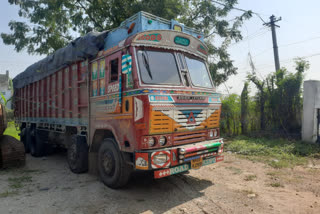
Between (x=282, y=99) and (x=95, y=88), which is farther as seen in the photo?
(x=282, y=99)

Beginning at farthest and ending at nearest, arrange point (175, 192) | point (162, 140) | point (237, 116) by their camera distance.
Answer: point (237, 116), point (175, 192), point (162, 140)

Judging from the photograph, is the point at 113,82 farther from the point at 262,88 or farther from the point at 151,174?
the point at 262,88

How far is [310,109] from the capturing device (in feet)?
26.4

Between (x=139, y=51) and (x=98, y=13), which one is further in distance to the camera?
(x=98, y=13)

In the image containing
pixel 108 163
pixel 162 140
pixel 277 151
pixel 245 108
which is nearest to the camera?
pixel 162 140

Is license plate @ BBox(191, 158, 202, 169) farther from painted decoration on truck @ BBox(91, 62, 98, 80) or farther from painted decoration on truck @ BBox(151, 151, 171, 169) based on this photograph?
painted decoration on truck @ BBox(91, 62, 98, 80)

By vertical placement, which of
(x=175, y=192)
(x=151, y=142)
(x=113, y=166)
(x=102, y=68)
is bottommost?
(x=175, y=192)

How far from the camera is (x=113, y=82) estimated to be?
4555mm

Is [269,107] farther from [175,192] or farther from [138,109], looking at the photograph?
[138,109]

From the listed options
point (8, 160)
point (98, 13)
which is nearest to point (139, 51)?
point (8, 160)

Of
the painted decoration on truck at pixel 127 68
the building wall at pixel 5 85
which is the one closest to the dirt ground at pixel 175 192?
the painted decoration on truck at pixel 127 68

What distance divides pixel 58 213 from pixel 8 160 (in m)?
3.75

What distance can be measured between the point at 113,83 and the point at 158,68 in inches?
37.8

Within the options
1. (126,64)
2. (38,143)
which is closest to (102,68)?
(126,64)
